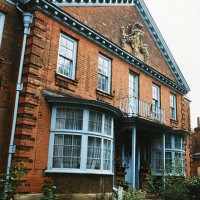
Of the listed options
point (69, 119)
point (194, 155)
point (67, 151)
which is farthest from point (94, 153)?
point (194, 155)

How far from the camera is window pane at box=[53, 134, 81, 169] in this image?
10.2 m

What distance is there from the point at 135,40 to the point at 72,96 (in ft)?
23.5

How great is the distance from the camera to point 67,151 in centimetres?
1032

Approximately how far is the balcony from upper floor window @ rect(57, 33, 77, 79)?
3.73m

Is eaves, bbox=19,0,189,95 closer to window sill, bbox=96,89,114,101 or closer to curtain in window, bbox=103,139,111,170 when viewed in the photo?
window sill, bbox=96,89,114,101

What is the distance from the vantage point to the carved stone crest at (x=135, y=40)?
16219 millimetres

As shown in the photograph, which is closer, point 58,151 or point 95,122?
point 58,151

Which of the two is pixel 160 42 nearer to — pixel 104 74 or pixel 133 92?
pixel 133 92


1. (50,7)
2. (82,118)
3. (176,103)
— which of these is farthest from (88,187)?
(176,103)

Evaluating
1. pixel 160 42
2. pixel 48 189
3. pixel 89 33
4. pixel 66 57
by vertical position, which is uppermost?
pixel 160 42

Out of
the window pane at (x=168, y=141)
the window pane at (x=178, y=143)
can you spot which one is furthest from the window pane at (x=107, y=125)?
the window pane at (x=178, y=143)

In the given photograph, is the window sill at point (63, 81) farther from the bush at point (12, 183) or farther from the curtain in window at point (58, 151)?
the bush at point (12, 183)

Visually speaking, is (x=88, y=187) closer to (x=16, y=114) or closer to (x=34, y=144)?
(x=34, y=144)

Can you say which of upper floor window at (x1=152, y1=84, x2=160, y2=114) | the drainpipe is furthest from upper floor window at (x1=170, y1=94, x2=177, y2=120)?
the drainpipe
